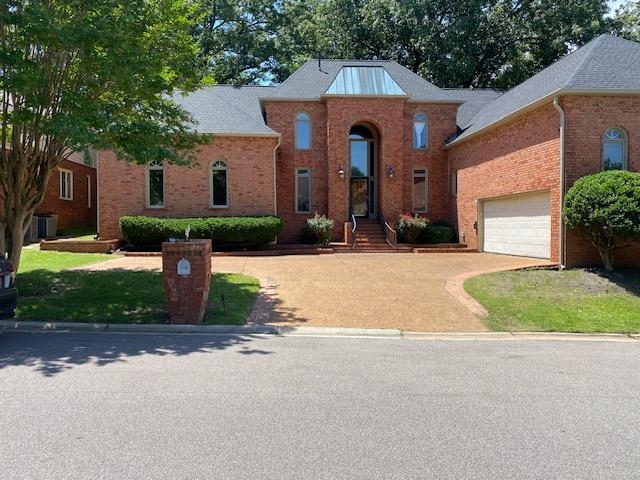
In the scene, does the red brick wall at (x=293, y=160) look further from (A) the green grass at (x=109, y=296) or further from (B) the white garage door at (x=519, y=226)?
(A) the green grass at (x=109, y=296)

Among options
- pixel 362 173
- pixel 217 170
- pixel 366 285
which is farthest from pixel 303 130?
pixel 366 285

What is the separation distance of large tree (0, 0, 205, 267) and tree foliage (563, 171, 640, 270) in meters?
9.75

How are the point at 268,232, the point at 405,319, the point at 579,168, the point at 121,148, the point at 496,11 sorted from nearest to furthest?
1. the point at 405,319
2. the point at 121,148
3. the point at 579,168
4. the point at 268,232
5. the point at 496,11

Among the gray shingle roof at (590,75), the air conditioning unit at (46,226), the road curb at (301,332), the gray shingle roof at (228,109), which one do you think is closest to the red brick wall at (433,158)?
the gray shingle roof at (590,75)

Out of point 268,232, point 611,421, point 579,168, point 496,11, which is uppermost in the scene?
point 496,11

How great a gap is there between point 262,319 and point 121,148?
5.42 metres

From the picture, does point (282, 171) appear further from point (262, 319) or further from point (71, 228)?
point (262, 319)

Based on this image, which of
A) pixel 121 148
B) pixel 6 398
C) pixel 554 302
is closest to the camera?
pixel 6 398

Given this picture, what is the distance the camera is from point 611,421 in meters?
4.43

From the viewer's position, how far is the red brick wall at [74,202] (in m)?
24.1

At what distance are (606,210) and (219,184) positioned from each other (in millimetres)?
14261

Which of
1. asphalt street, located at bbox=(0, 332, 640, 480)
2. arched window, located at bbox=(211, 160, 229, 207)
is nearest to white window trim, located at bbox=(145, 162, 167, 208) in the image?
arched window, located at bbox=(211, 160, 229, 207)

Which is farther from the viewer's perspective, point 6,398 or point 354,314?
point 354,314

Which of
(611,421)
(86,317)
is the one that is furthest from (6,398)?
(611,421)
